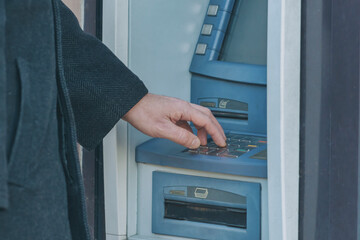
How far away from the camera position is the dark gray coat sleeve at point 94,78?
4.88ft

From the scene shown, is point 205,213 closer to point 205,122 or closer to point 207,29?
point 205,122

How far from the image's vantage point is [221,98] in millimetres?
1776

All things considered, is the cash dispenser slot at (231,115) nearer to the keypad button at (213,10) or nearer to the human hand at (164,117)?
the human hand at (164,117)

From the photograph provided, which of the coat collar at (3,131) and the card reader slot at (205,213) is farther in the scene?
the card reader slot at (205,213)

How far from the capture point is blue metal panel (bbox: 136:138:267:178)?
150cm

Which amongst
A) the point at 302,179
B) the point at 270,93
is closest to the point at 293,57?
the point at 270,93

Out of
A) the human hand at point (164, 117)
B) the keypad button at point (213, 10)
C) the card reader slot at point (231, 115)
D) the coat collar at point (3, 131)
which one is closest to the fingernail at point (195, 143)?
the human hand at point (164, 117)

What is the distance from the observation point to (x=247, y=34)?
1804 mm

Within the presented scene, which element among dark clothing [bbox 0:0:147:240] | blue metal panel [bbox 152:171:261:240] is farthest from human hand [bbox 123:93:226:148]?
dark clothing [bbox 0:0:147:240]

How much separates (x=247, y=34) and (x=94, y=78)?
0.58m

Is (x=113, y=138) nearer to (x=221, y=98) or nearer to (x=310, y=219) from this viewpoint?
(x=221, y=98)

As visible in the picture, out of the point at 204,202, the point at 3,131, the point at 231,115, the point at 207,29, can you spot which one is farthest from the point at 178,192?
the point at 3,131

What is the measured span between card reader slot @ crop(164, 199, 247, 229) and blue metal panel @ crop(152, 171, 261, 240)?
0.4 inches

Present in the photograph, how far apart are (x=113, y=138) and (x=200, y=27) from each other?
0.51 meters
